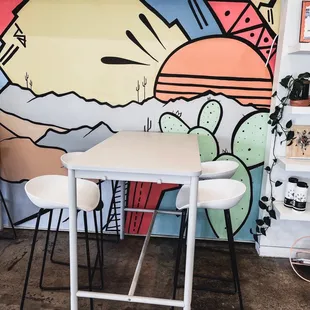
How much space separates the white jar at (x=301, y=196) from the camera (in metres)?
2.55

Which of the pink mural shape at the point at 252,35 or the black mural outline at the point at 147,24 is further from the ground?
the black mural outline at the point at 147,24

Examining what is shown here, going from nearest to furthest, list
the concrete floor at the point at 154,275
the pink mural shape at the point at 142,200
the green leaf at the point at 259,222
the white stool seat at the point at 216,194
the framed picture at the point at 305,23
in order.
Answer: the white stool seat at the point at 216,194 < the concrete floor at the point at 154,275 < the framed picture at the point at 305,23 < the green leaf at the point at 259,222 < the pink mural shape at the point at 142,200

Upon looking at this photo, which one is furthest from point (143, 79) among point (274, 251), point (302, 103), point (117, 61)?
point (274, 251)

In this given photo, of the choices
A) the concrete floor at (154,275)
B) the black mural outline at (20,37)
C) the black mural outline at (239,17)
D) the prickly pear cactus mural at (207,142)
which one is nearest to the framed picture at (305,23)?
the black mural outline at (239,17)

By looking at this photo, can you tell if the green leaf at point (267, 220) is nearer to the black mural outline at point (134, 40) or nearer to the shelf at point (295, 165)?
the shelf at point (295, 165)

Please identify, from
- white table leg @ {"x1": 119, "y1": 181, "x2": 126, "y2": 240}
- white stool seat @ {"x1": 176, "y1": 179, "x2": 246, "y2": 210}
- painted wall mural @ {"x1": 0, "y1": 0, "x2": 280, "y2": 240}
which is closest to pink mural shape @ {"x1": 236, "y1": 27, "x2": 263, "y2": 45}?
painted wall mural @ {"x1": 0, "y1": 0, "x2": 280, "y2": 240}

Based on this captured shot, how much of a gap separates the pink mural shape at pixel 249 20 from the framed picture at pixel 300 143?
93 centimetres

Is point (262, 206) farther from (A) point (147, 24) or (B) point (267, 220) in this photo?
(A) point (147, 24)

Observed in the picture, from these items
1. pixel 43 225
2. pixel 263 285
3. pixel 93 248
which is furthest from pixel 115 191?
pixel 263 285

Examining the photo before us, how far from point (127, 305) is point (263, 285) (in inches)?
40.8

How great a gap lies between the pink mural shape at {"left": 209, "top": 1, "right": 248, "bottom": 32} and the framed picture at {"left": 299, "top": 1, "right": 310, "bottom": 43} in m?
0.47

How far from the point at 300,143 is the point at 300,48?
0.76 m

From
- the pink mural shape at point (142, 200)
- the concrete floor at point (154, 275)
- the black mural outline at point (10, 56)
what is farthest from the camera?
the pink mural shape at point (142, 200)

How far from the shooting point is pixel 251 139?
9.53 feet
